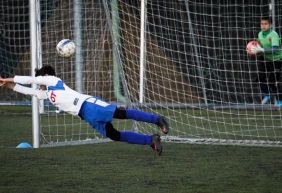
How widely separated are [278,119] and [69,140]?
4.16 metres

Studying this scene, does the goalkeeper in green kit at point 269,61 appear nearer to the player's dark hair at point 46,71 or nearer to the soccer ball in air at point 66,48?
the soccer ball in air at point 66,48

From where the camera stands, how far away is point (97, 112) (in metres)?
9.95

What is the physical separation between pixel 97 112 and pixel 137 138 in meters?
0.59

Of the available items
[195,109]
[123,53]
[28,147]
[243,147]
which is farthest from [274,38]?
[28,147]

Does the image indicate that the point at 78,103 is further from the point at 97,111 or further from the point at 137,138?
the point at 137,138

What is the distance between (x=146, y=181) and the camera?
8.50 meters

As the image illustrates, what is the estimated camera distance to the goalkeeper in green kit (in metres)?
16.0

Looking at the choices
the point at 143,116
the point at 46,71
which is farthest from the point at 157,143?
the point at 46,71

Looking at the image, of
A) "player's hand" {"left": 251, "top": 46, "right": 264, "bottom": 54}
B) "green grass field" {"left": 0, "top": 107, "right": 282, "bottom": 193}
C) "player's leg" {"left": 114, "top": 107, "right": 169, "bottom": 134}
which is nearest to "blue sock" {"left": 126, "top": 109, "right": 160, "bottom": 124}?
"player's leg" {"left": 114, "top": 107, "right": 169, "bottom": 134}

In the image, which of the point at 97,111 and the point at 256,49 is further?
the point at 256,49

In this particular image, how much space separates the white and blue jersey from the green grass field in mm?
505

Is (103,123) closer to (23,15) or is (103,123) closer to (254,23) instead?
(23,15)

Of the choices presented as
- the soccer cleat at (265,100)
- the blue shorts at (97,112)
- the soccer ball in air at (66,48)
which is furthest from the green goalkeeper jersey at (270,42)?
the blue shorts at (97,112)

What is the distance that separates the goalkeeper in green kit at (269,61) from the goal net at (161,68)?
276 millimetres
